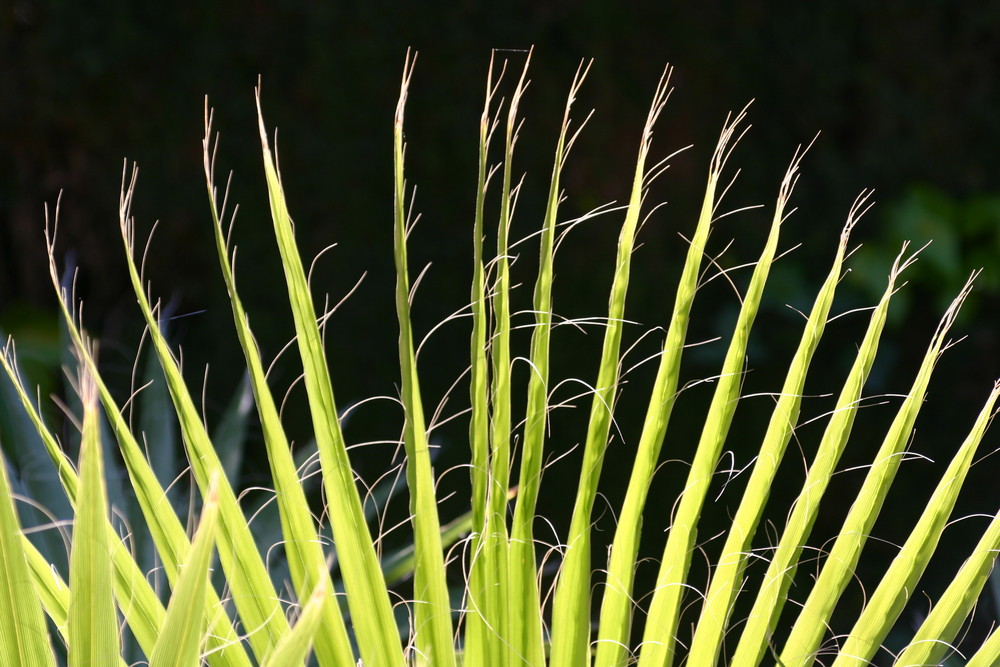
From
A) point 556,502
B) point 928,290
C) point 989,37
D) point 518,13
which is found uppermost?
point 518,13

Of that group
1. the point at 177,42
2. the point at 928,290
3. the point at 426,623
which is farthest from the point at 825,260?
the point at 426,623

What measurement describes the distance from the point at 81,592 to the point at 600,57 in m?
2.15

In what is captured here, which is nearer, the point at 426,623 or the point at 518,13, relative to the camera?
the point at 426,623

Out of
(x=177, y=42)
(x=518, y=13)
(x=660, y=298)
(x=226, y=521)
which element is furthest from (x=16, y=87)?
(x=226, y=521)

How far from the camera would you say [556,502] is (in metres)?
2.53

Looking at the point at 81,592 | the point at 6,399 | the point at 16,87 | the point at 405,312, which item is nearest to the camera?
the point at 81,592

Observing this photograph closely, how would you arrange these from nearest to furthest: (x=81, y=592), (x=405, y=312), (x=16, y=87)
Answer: (x=81, y=592) → (x=405, y=312) → (x=16, y=87)

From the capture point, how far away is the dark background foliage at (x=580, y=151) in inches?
94.1

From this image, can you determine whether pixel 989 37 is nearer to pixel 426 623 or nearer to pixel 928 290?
pixel 928 290

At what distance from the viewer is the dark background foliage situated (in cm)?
239

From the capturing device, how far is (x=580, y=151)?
2.48 meters

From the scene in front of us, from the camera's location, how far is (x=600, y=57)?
2.41 metres

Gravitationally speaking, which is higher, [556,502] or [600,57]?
[600,57]

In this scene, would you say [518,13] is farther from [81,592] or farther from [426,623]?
[81,592]
